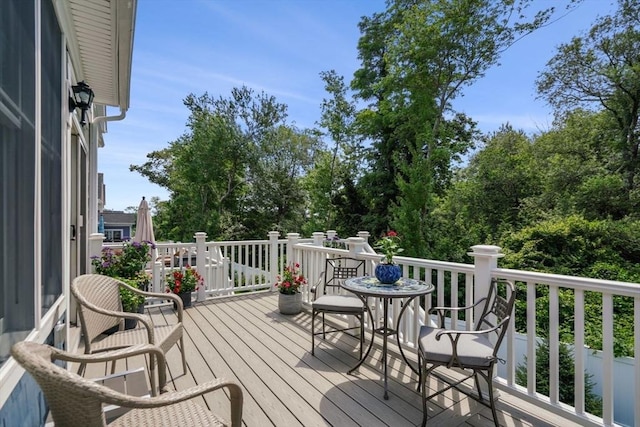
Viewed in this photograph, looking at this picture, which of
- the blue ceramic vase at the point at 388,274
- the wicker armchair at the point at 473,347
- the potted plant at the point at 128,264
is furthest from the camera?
the potted plant at the point at 128,264

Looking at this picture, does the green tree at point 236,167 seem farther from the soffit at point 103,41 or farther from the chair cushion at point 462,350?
the chair cushion at point 462,350

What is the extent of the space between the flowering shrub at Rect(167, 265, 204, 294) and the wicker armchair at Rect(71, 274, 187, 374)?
7.16 ft

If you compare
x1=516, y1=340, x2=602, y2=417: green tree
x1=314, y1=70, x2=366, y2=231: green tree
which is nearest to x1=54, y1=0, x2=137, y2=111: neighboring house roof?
x1=516, y1=340, x2=602, y2=417: green tree

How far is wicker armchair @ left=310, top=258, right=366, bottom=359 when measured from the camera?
3.24m

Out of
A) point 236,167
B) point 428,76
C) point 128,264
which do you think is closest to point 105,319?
point 128,264

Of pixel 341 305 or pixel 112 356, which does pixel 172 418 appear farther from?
pixel 341 305

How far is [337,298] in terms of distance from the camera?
3457 millimetres

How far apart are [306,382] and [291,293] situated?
1.97 metres

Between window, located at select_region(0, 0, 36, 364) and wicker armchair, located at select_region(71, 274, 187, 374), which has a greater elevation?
window, located at select_region(0, 0, 36, 364)

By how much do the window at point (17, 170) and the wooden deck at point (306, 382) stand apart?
4.84 ft

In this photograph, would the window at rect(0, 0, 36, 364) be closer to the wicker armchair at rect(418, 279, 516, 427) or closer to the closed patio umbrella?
the wicker armchair at rect(418, 279, 516, 427)

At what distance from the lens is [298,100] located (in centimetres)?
1753

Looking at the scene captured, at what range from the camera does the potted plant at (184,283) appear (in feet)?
15.9

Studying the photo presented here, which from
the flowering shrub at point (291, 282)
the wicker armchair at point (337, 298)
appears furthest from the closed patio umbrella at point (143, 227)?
the wicker armchair at point (337, 298)
